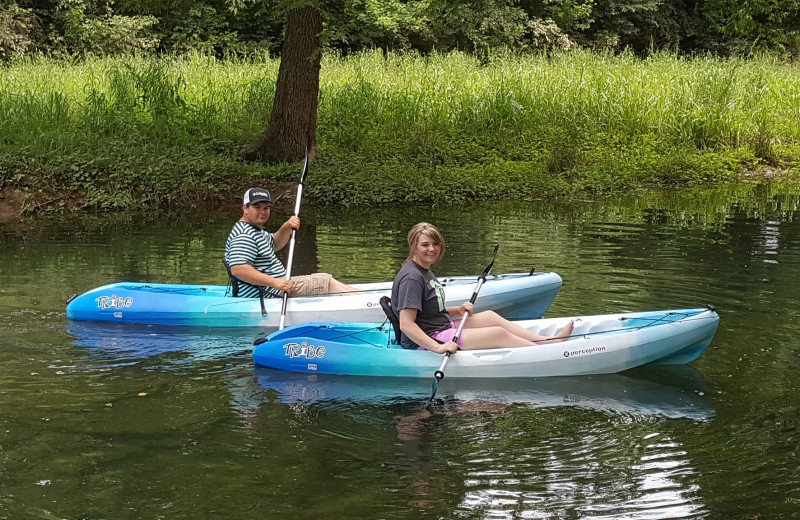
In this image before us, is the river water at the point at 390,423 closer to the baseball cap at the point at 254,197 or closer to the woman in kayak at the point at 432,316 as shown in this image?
the woman in kayak at the point at 432,316

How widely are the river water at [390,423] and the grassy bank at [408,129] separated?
4374 millimetres

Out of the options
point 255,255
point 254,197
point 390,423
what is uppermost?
point 254,197

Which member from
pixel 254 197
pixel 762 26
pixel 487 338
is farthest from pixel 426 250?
pixel 762 26

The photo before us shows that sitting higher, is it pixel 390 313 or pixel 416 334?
pixel 390 313

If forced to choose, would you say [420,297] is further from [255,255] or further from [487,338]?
[255,255]

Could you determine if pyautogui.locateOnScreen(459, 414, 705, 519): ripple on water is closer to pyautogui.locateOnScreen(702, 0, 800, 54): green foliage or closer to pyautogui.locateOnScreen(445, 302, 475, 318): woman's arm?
pyautogui.locateOnScreen(445, 302, 475, 318): woman's arm

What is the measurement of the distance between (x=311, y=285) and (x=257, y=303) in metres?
0.49

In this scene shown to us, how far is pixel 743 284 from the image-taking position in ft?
29.9

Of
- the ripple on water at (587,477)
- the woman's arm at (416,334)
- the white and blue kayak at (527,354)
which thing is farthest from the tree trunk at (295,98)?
the ripple on water at (587,477)

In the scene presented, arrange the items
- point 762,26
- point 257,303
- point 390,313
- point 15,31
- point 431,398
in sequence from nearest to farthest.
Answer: point 431,398
point 390,313
point 257,303
point 15,31
point 762,26

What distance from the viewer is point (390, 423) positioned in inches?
226

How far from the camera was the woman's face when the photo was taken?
6.11 meters

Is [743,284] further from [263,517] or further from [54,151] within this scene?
[54,151]

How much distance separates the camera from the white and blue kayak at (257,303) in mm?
7941
